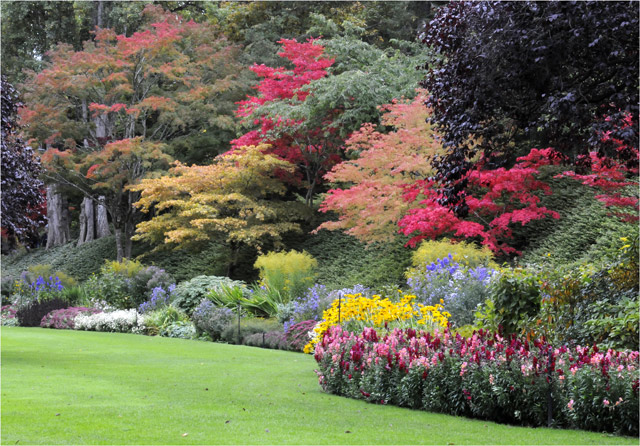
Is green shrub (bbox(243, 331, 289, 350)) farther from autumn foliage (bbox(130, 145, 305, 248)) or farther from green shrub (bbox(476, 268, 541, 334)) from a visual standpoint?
autumn foliage (bbox(130, 145, 305, 248))

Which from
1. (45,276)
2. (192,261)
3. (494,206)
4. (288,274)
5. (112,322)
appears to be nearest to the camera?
(494,206)

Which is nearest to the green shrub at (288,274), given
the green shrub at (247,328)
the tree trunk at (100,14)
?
the green shrub at (247,328)

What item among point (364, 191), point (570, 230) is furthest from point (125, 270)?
point (570, 230)

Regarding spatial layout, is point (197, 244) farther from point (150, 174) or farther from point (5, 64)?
point (5, 64)

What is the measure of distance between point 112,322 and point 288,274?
4.38 metres

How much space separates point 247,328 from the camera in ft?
45.3

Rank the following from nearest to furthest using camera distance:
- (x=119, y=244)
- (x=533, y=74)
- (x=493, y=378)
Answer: (x=493, y=378) < (x=533, y=74) < (x=119, y=244)

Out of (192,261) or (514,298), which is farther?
(192,261)

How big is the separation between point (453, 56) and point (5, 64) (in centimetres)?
2542

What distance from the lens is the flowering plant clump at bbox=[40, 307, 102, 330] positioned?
17250 mm

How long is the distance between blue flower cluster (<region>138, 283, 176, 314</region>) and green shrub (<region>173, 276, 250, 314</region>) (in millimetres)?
355

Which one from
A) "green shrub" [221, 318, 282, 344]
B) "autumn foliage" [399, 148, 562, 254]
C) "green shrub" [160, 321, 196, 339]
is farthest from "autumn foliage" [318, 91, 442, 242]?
"green shrub" [160, 321, 196, 339]

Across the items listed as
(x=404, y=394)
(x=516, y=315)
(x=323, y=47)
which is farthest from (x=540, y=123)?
(x=323, y=47)

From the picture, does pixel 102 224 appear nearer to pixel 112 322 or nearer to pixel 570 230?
pixel 112 322
